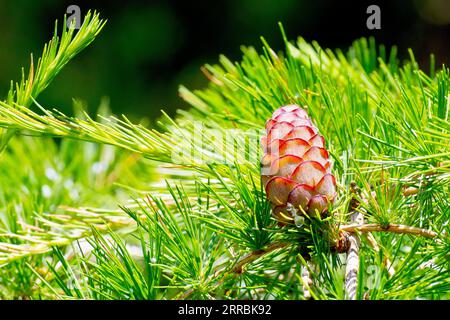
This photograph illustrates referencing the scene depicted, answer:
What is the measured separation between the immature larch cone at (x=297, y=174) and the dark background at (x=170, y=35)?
4.42ft

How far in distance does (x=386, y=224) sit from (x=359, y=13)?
4.88 feet

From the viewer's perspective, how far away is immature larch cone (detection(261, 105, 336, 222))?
15.3 inches

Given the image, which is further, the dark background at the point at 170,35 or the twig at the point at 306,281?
the dark background at the point at 170,35

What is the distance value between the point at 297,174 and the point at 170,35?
59.5 inches

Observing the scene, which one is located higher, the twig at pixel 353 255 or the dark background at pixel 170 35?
the dark background at pixel 170 35

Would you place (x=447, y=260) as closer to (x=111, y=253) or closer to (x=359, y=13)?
(x=111, y=253)

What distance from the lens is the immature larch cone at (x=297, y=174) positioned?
39cm

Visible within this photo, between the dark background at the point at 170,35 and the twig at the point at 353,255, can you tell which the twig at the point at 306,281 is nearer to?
the twig at the point at 353,255

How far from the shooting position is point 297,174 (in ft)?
1.28

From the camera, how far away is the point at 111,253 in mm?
401

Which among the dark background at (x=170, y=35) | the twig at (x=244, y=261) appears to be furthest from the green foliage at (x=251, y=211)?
the dark background at (x=170, y=35)

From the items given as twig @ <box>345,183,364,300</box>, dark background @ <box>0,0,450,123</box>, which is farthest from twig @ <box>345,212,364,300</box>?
dark background @ <box>0,0,450,123</box>

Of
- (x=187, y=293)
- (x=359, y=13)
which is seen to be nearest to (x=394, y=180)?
(x=187, y=293)

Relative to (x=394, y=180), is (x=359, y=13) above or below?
above
